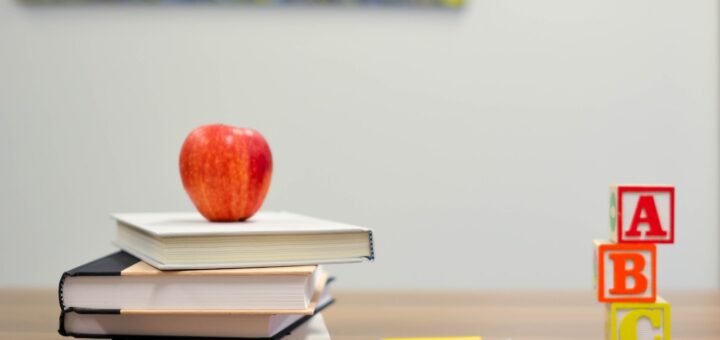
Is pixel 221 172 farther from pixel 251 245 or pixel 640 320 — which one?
pixel 640 320

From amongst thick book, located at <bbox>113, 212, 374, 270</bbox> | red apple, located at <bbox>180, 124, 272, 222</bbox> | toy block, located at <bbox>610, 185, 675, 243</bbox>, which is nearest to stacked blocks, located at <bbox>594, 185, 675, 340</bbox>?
toy block, located at <bbox>610, 185, 675, 243</bbox>

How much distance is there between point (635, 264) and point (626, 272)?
11 mm

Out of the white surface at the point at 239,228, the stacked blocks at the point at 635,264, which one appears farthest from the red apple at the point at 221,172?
the stacked blocks at the point at 635,264

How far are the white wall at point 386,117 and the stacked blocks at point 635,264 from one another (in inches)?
46.8

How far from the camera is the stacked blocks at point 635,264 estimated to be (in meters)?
0.62

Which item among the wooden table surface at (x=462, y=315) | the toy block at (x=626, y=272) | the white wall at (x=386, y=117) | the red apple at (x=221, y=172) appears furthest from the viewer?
the white wall at (x=386, y=117)

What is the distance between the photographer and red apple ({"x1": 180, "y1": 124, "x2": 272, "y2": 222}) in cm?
84

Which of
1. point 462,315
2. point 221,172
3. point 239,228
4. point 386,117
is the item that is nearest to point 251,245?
point 239,228

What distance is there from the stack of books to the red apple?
13 centimetres

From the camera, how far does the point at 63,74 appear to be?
5.94ft

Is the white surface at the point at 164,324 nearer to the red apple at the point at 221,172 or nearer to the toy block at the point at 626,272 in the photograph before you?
the red apple at the point at 221,172

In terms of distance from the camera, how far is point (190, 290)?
65 centimetres

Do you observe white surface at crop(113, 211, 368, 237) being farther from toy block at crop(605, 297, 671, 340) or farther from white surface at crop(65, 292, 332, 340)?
toy block at crop(605, 297, 671, 340)

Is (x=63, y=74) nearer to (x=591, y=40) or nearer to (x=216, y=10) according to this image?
(x=216, y=10)
